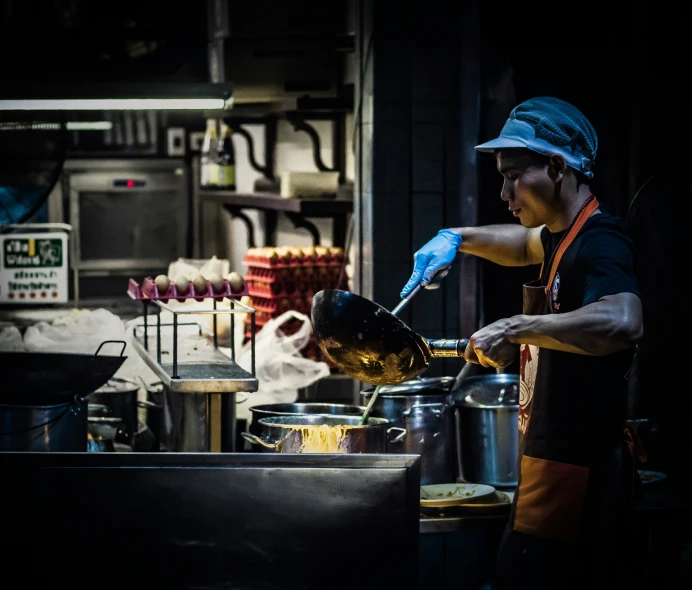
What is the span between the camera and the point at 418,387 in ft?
11.5

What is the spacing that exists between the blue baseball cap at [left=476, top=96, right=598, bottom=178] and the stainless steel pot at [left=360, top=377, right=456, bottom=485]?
1075mm

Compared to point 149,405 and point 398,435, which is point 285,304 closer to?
point 149,405

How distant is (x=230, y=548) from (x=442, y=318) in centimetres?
274

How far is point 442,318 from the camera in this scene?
14.0 ft

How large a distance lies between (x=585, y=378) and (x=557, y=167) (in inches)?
19.9

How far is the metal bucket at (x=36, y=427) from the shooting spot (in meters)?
3.28

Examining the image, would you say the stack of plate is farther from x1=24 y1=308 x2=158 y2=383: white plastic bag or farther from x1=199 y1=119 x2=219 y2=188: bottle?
x1=199 y1=119 x2=219 y2=188: bottle

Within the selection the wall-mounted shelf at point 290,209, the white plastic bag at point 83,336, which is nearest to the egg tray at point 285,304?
the wall-mounted shelf at point 290,209

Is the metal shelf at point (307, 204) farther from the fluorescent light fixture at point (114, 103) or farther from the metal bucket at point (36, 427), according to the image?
the metal bucket at point (36, 427)

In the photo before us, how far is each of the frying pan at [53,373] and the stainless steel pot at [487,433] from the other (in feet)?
3.66

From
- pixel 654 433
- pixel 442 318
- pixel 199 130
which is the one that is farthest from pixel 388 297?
pixel 199 130

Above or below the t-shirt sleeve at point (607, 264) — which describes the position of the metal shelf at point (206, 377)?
below

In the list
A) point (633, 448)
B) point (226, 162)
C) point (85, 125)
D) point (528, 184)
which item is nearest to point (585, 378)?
point (633, 448)

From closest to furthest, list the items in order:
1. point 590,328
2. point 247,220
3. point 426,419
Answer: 1. point 590,328
2. point 426,419
3. point 247,220
